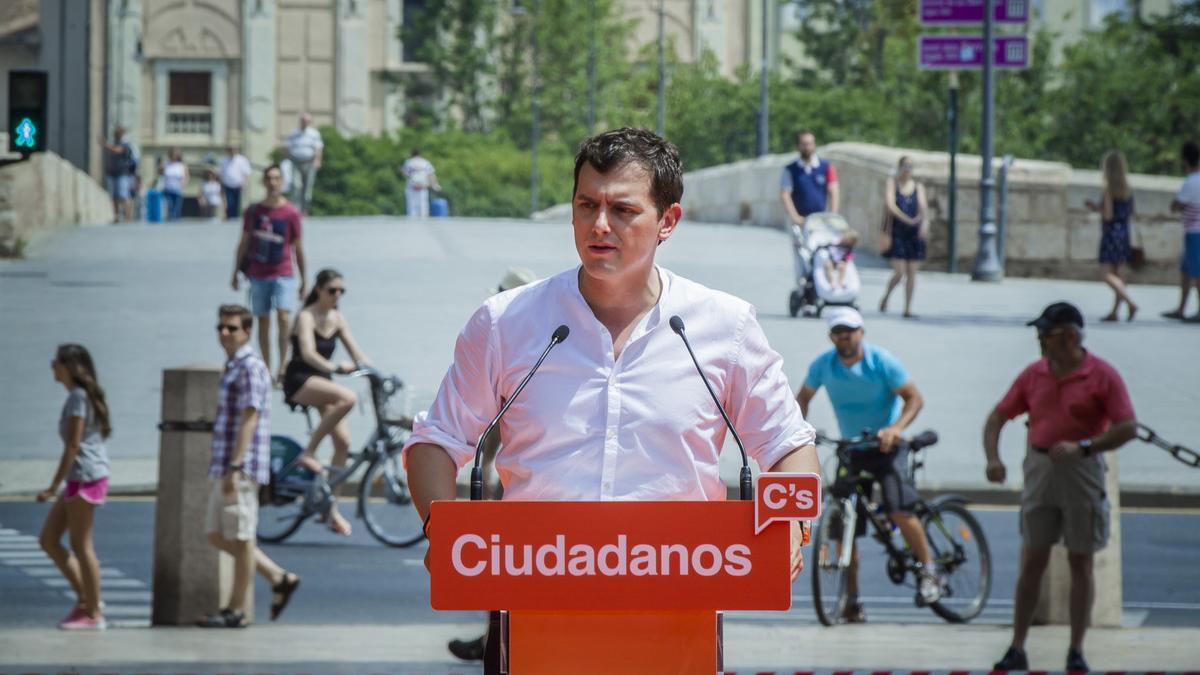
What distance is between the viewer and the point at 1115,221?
21.1 metres

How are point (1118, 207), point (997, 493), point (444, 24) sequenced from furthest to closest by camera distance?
point (444, 24), point (1118, 207), point (997, 493)

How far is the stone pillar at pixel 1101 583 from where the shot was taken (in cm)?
1062

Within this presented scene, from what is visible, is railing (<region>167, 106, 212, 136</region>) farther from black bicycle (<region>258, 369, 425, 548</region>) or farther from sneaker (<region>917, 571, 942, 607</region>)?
sneaker (<region>917, 571, 942, 607</region>)

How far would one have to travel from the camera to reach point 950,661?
31.0ft

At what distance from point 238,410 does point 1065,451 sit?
13.3 feet

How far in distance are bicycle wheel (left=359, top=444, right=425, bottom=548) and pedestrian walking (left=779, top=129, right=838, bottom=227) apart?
28.7 ft

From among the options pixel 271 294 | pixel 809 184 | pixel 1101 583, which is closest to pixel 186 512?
pixel 1101 583

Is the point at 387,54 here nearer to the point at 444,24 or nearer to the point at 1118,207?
the point at 444,24

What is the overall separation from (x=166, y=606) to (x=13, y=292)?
14333 mm

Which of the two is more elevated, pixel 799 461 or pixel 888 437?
pixel 799 461

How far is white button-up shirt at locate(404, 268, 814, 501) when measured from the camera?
12.9 feet

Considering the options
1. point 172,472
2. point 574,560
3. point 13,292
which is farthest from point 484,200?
point 574,560

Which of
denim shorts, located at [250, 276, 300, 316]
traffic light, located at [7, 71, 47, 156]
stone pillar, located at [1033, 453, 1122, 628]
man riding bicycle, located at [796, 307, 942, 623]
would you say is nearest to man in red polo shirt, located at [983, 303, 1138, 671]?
stone pillar, located at [1033, 453, 1122, 628]

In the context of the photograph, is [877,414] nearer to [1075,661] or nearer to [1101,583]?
[1101,583]
